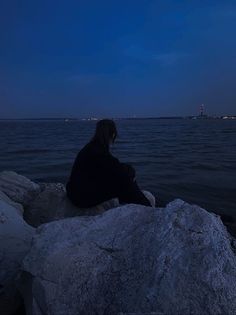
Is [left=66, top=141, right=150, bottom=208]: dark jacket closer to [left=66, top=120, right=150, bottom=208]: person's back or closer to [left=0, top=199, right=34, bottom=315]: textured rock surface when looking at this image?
[left=66, top=120, right=150, bottom=208]: person's back

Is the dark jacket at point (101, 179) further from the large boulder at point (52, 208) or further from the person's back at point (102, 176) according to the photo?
the large boulder at point (52, 208)

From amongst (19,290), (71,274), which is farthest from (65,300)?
(19,290)

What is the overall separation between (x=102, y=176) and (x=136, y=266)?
2511mm

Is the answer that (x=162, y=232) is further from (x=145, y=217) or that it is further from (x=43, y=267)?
(x=43, y=267)

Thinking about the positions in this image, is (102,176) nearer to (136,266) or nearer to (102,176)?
(102,176)

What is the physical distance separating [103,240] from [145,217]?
15.2 inches

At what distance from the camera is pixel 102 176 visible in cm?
557

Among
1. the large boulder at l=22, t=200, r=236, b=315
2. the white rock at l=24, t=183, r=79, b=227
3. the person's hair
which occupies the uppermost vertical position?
the person's hair

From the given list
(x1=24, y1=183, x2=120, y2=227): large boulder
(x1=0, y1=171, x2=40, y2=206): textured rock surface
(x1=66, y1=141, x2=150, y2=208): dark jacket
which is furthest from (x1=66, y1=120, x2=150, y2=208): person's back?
(x1=0, y1=171, x2=40, y2=206): textured rock surface

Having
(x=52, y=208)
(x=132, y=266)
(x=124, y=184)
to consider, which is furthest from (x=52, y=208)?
(x=132, y=266)

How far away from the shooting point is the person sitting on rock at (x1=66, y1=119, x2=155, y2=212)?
5.53 metres

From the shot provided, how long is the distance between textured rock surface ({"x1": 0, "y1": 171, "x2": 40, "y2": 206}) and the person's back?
1051 millimetres

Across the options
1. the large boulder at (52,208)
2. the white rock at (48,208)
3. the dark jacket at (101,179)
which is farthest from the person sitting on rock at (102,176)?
the white rock at (48,208)

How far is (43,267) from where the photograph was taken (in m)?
3.29
